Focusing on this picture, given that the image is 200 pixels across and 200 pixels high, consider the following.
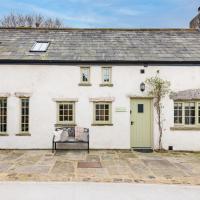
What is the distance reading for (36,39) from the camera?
16.8 metres

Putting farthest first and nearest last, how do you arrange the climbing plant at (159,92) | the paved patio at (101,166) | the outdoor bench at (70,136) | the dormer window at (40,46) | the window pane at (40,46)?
the window pane at (40,46), the dormer window at (40,46), the climbing plant at (159,92), the outdoor bench at (70,136), the paved patio at (101,166)

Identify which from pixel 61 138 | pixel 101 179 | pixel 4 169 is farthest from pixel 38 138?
pixel 101 179

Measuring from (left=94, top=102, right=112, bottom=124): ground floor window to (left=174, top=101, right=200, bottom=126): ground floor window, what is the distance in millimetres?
3309

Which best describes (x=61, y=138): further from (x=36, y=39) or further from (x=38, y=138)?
(x=36, y=39)

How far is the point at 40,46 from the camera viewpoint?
51.9 feet

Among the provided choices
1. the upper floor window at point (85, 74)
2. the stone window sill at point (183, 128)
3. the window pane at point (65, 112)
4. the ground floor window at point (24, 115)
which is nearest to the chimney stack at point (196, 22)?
the stone window sill at point (183, 128)

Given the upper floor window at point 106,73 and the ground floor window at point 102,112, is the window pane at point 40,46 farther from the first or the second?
the ground floor window at point 102,112

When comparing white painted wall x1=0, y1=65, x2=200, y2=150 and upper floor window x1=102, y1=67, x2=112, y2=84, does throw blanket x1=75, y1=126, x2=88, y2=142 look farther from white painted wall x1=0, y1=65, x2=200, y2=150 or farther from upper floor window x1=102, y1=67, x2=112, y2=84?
upper floor window x1=102, y1=67, x2=112, y2=84

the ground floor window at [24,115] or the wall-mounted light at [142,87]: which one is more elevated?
the wall-mounted light at [142,87]

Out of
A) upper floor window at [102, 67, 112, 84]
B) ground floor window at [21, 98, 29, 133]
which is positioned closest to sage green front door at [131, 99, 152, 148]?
upper floor window at [102, 67, 112, 84]

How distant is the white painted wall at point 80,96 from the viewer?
47.7 ft

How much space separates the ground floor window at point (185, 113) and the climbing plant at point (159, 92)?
0.78 meters

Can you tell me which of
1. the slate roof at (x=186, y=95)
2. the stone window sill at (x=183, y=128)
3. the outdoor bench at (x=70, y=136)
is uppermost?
the slate roof at (x=186, y=95)

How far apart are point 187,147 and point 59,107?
655cm
